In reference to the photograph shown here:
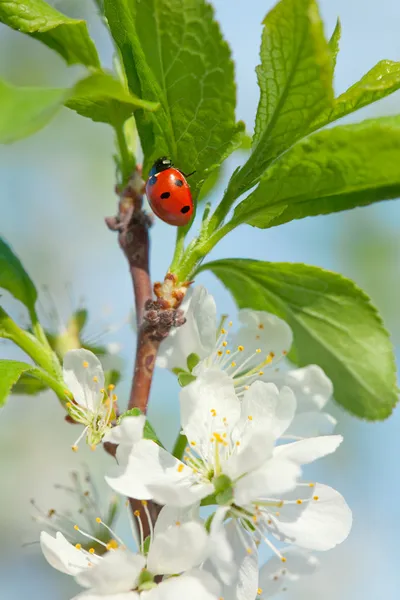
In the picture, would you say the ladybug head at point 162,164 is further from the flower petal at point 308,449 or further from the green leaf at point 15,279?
the flower petal at point 308,449

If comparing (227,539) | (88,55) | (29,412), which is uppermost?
(88,55)

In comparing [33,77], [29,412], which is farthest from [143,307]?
[33,77]

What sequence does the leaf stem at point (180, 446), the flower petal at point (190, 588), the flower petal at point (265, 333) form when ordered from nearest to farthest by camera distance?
the flower petal at point (190, 588) → the leaf stem at point (180, 446) → the flower petal at point (265, 333)

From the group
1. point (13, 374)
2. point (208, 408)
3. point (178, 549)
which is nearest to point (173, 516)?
point (178, 549)

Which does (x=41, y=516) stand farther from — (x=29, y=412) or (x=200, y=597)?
(x=29, y=412)

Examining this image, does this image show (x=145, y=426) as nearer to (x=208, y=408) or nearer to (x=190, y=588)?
(x=208, y=408)

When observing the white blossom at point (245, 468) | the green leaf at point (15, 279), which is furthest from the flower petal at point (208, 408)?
the green leaf at point (15, 279)
